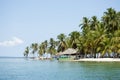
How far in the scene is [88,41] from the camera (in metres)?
56.3

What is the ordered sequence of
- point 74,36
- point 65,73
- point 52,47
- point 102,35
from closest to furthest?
point 65,73, point 102,35, point 74,36, point 52,47

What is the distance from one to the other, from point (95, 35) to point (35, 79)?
34.5 meters

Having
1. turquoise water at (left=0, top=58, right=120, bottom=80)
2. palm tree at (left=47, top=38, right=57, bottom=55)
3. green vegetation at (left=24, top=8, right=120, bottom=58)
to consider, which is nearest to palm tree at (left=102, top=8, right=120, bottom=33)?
green vegetation at (left=24, top=8, right=120, bottom=58)

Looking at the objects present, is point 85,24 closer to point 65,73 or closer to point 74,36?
point 74,36

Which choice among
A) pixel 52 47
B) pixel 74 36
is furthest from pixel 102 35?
pixel 52 47

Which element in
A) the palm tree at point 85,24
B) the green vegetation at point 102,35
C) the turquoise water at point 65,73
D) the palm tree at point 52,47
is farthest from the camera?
the palm tree at point 52,47

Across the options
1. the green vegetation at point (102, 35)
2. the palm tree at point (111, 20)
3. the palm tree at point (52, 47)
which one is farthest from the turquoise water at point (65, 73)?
the palm tree at point (52, 47)

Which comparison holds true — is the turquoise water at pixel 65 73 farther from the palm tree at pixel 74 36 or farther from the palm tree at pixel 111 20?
the palm tree at pixel 74 36

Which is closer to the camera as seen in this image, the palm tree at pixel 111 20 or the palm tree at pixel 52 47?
the palm tree at pixel 111 20

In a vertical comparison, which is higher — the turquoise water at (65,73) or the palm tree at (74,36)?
the palm tree at (74,36)

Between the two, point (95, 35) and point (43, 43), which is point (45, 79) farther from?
point (43, 43)

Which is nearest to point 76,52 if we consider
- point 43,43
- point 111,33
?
point 111,33

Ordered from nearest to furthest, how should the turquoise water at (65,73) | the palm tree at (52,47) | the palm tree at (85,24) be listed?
1. the turquoise water at (65,73)
2. the palm tree at (85,24)
3. the palm tree at (52,47)

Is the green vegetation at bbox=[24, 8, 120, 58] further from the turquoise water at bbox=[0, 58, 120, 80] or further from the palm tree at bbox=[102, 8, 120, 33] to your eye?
the turquoise water at bbox=[0, 58, 120, 80]
